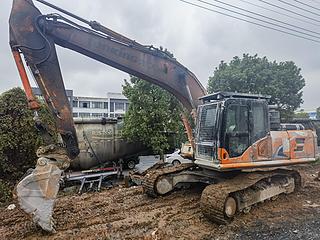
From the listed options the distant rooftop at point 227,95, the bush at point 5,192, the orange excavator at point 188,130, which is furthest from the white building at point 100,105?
the distant rooftop at point 227,95

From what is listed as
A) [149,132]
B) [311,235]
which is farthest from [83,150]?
[311,235]

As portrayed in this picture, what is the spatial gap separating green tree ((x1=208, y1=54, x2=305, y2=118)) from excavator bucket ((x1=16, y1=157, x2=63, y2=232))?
13.0 meters

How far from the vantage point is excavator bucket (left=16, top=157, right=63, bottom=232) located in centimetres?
454

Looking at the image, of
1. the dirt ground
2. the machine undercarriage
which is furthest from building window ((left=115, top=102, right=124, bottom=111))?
the machine undercarriage

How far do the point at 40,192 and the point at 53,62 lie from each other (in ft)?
7.84

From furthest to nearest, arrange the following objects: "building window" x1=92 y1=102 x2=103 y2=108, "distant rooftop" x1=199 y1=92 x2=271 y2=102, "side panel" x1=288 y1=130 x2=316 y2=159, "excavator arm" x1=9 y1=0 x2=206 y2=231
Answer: "building window" x1=92 y1=102 x2=103 y2=108, "side panel" x1=288 y1=130 x2=316 y2=159, "distant rooftop" x1=199 y1=92 x2=271 y2=102, "excavator arm" x1=9 y1=0 x2=206 y2=231

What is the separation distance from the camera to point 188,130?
7348mm

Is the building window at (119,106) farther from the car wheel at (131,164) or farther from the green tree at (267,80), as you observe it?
the car wheel at (131,164)

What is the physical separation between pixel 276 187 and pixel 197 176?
1.89 metres

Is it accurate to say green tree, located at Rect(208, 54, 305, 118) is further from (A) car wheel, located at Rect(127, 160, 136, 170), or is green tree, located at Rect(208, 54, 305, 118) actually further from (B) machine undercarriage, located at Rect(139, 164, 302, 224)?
(B) machine undercarriage, located at Rect(139, 164, 302, 224)

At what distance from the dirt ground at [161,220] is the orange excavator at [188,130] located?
0.26m

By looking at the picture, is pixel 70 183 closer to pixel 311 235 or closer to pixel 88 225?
pixel 88 225

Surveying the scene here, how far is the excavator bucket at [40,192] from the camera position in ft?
14.9

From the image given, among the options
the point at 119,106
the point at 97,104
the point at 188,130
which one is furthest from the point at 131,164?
the point at 119,106
